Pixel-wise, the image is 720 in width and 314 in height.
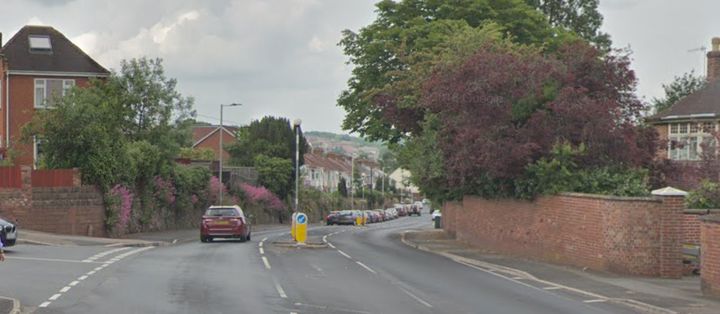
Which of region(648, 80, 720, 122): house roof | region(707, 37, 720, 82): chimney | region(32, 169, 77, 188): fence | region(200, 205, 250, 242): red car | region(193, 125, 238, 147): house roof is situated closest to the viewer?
region(32, 169, 77, 188): fence

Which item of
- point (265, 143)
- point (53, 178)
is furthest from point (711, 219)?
point (265, 143)

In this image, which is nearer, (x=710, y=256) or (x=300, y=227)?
(x=710, y=256)

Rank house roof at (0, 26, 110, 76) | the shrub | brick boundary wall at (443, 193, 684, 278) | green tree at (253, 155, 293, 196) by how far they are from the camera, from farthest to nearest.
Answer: green tree at (253, 155, 293, 196), house roof at (0, 26, 110, 76), the shrub, brick boundary wall at (443, 193, 684, 278)

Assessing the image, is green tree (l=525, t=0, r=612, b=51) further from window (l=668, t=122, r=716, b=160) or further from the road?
the road

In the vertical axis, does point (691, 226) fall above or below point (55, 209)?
above

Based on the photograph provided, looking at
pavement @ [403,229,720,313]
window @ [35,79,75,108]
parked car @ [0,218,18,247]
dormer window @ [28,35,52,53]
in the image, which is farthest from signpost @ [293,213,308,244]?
dormer window @ [28,35,52,53]

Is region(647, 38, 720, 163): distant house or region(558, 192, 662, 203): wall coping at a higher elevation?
region(647, 38, 720, 163): distant house

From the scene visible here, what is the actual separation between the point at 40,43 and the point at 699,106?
37175 millimetres

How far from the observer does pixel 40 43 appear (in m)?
56.1

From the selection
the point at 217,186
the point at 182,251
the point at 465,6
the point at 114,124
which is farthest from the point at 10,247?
the point at 217,186

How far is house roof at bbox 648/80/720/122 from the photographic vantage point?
44.1m

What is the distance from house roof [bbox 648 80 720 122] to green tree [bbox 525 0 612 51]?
12404mm

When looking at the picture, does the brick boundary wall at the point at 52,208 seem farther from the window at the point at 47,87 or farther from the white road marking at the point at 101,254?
the window at the point at 47,87

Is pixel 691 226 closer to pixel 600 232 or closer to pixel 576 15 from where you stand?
pixel 600 232
